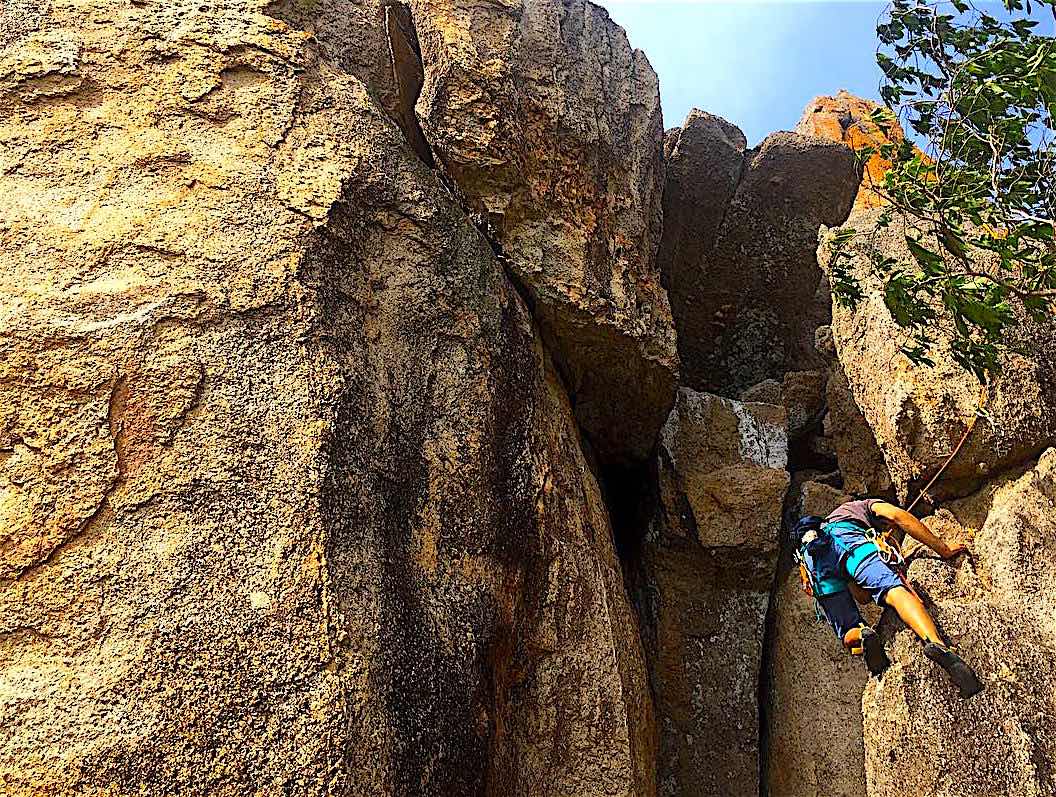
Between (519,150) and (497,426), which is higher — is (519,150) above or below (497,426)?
above

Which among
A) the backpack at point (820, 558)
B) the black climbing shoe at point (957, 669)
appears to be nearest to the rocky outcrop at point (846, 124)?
the backpack at point (820, 558)

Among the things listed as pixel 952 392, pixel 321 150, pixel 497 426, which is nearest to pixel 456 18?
pixel 321 150

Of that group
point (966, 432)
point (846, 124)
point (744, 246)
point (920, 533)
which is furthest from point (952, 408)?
point (846, 124)

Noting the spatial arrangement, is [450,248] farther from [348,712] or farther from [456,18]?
[348,712]

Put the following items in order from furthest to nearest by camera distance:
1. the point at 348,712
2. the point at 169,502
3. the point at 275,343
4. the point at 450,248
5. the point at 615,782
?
the point at 450,248
the point at 615,782
the point at 275,343
the point at 169,502
the point at 348,712

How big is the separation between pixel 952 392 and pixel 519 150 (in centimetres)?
354

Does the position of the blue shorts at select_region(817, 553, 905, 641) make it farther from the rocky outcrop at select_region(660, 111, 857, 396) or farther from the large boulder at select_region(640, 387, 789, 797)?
the rocky outcrop at select_region(660, 111, 857, 396)

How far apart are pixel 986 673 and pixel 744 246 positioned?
255 inches

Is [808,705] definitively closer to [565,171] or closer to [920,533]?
[920,533]

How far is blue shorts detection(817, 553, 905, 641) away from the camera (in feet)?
19.1

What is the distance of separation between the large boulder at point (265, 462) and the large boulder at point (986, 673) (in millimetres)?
1691

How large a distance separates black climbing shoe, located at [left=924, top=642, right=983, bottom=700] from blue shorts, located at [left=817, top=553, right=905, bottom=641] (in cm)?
56

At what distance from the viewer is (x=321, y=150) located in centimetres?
521

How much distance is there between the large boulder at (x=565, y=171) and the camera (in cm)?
628
